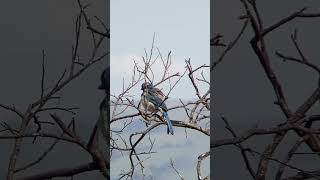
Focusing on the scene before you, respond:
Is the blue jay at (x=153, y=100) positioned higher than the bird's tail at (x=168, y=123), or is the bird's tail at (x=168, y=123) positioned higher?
the blue jay at (x=153, y=100)

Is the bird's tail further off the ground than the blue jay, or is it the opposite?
the blue jay

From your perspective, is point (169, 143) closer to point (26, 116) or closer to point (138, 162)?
point (138, 162)

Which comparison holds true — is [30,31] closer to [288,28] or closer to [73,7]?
[73,7]

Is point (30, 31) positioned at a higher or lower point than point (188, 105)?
higher

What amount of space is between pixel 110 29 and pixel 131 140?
0.49 m

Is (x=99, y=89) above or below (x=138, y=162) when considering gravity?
above

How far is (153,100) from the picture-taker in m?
2.44

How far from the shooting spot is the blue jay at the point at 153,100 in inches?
95.9

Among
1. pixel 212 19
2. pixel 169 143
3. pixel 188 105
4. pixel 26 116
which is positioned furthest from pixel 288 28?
pixel 26 116

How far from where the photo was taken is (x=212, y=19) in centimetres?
241

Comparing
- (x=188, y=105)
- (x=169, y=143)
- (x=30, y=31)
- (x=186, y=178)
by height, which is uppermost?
(x=30, y=31)

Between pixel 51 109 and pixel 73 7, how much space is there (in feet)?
1.50

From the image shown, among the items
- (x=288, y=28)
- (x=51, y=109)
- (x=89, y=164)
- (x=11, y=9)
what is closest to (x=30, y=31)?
(x=11, y=9)

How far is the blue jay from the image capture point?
2.44m
